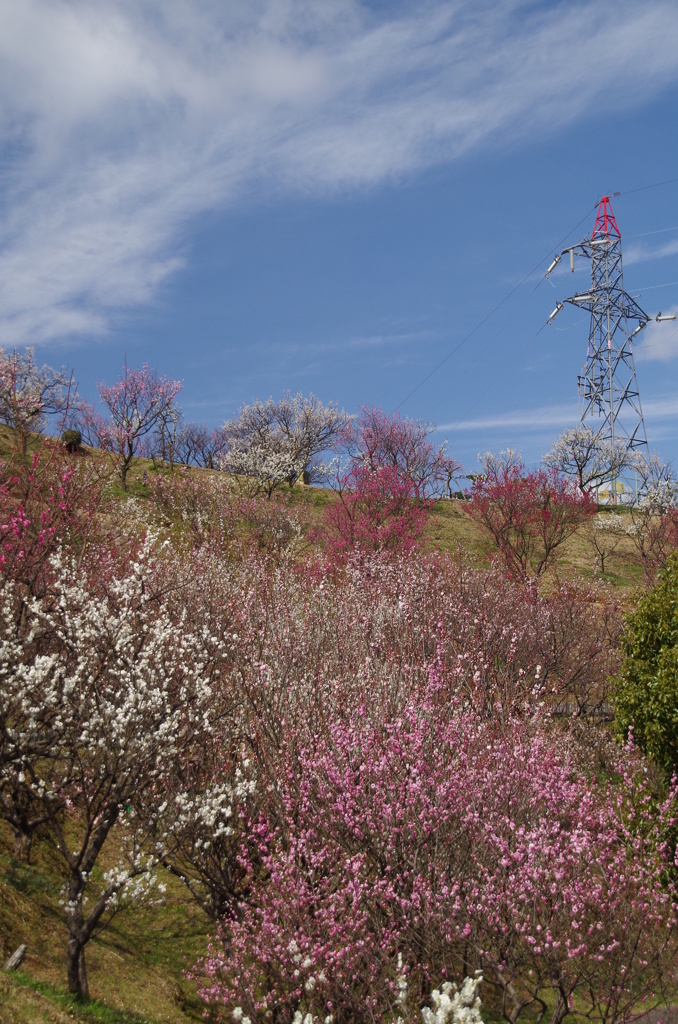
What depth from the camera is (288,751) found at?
914 centimetres

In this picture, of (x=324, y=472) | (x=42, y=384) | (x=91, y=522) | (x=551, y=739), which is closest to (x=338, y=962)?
(x=551, y=739)

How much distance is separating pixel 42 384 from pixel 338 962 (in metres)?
46.1

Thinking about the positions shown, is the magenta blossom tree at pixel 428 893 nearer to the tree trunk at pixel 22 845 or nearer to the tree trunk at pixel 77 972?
the tree trunk at pixel 77 972

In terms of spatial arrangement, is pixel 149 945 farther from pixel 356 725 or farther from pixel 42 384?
pixel 42 384

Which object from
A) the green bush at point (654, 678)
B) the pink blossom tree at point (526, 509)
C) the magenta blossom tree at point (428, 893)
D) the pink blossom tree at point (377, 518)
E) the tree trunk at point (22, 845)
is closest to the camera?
the magenta blossom tree at point (428, 893)

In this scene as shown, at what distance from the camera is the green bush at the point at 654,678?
1112 centimetres

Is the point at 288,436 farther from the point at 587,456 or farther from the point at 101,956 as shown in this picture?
the point at 101,956

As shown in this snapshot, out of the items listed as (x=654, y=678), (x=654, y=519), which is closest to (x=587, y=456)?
(x=654, y=519)

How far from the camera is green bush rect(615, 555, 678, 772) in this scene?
11.1 metres

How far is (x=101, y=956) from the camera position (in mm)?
9211

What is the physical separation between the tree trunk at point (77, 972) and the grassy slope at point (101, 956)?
12 cm

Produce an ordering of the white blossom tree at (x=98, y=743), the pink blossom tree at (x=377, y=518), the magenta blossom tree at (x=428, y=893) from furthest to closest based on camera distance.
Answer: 1. the pink blossom tree at (x=377, y=518)
2. the white blossom tree at (x=98, y=743)
3. the magenta blossom tree at (x=428, y=893)

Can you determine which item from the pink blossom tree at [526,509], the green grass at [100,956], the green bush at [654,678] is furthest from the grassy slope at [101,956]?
the pink blossom tree at [526,509]

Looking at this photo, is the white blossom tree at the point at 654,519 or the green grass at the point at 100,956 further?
the white blossom tree at the point at 654,519
